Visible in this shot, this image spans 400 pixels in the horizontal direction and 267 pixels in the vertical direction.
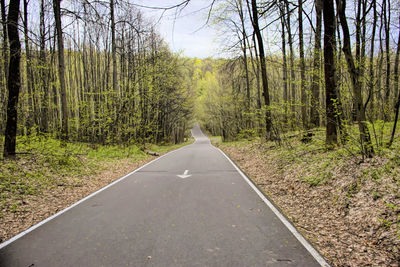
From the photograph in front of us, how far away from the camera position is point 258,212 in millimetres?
5094

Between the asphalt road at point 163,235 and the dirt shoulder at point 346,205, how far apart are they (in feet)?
Result: 1.91

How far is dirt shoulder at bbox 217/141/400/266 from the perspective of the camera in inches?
138

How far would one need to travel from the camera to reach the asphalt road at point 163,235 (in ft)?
10.5

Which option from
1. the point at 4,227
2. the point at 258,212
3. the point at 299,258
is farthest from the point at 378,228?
the point at 4,227

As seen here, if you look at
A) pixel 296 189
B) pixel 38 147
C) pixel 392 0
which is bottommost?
pixel 296 189

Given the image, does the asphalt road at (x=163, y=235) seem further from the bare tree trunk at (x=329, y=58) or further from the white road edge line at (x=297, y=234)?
the bare tree trunk at (x=329, y=58)

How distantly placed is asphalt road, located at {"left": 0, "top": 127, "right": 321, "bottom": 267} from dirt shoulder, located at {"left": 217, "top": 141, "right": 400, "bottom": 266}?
1.91ft

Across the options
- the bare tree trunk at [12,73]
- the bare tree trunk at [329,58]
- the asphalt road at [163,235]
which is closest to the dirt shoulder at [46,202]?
the asphalt road at [163,235]

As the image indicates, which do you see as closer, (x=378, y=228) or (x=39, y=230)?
(x=378, y=228)

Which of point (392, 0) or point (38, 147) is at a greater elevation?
point (392, 0)

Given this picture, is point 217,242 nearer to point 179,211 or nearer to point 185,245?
point 185,245

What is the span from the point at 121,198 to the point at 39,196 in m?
2.37

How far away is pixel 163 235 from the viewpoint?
12.9 ft

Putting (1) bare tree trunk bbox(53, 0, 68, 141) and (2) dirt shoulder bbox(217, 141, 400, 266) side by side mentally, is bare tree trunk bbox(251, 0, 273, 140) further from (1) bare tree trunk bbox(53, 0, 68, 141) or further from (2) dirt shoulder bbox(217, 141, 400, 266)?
(1) bare tree trunk bbox(53, 0, 68, 141)
